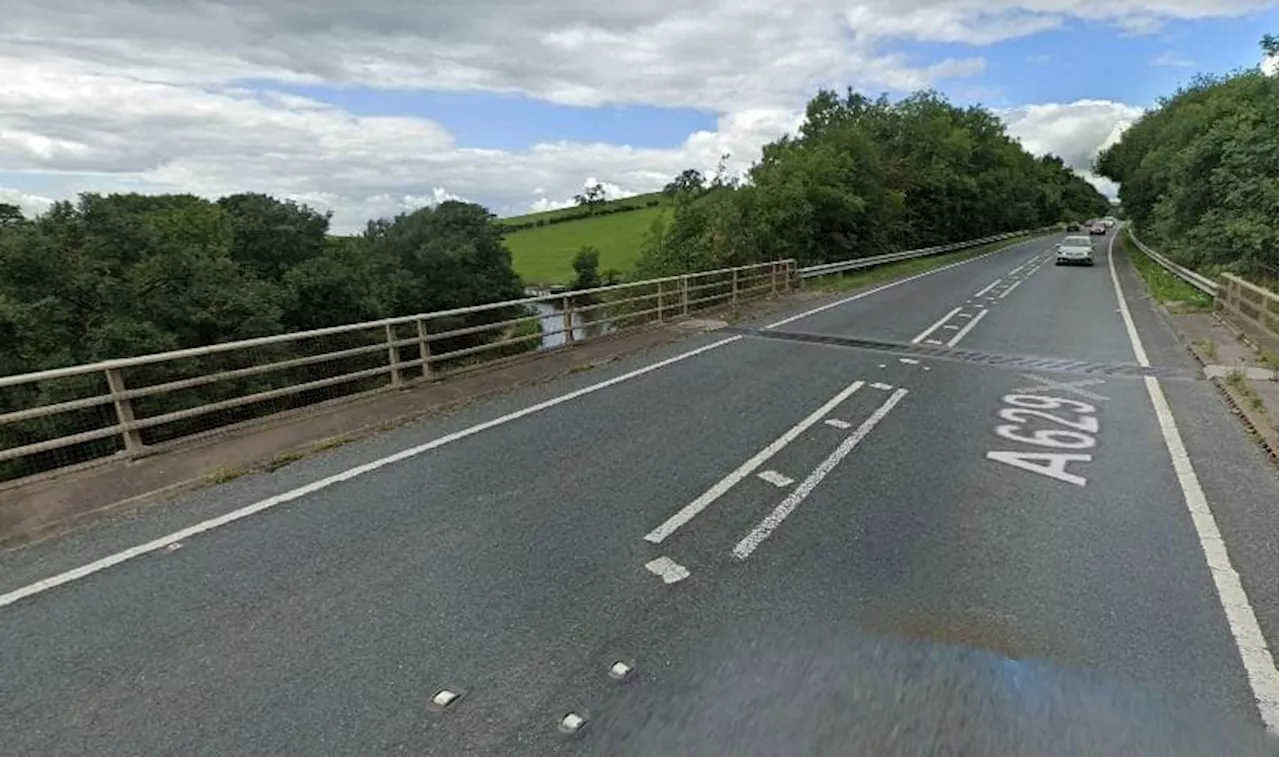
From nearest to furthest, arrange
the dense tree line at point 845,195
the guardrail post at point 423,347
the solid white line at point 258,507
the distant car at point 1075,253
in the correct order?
the solid white line at point 258,507, the guardrail post at point 423,347, the dense tree line at point 845,195, the distant car at point 1075,253

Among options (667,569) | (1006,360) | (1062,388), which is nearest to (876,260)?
(1006,360)

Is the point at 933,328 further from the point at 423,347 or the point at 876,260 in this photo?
the point at 876,260

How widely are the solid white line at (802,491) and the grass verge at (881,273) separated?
15145mm

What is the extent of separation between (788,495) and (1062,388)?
561cm

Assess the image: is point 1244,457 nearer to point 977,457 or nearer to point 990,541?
point 977,457

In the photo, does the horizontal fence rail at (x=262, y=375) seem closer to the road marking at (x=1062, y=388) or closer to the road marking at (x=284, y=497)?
the road marking at (x=284, y=497)

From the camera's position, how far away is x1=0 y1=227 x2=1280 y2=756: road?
313cm

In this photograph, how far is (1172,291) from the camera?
68.5 ft

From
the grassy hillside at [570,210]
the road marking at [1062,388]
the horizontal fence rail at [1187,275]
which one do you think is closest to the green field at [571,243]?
the grassy hillside at [570,210]

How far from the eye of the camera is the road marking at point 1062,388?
865 cm

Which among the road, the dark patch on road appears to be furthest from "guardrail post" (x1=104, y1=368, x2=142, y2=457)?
the dark patch on road

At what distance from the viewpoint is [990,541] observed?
464cm

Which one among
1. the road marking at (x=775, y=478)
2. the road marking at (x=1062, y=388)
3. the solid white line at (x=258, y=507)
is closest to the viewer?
the solid white line at (x=258, y=507)

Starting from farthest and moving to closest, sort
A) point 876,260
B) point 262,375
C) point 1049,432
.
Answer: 1. point 876,260
2. point 262,375
3. point 1049,432
